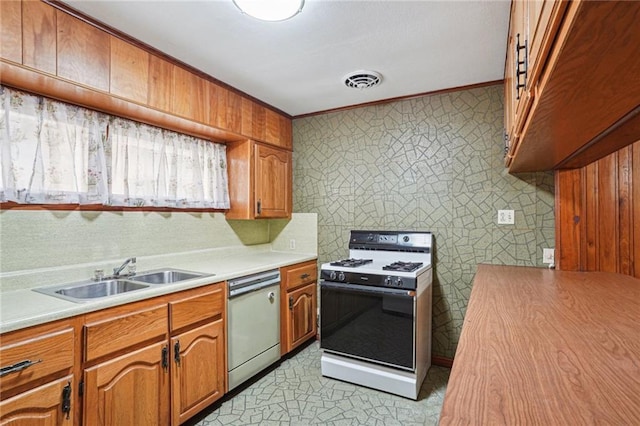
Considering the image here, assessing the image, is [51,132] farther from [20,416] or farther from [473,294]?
[473,294]

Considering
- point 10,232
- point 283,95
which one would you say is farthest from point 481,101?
point 10,232

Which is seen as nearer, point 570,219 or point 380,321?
point 570,219

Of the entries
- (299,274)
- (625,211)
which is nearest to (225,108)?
(299,274)

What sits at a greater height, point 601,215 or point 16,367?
point 601,215

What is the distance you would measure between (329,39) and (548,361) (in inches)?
72.1

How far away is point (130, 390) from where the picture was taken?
5.45ft

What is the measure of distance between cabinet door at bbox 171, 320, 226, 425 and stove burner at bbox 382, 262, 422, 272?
1248 mm

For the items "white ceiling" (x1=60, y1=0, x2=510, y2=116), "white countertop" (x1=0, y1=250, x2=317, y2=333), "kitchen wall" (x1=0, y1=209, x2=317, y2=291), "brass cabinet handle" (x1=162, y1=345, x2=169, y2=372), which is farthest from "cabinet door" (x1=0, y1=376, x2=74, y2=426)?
"white ceiling" (x1=60, y1=0, x2=510, y2=116)

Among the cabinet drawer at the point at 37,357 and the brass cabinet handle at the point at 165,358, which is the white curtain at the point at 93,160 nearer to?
the cabinet drawer at the point at 37,357

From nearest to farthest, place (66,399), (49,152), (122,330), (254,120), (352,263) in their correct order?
(66,399)
(122,330)
(49,152)
(352,263)
(254,120)

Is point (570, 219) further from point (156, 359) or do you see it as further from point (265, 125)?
point (156, 359)

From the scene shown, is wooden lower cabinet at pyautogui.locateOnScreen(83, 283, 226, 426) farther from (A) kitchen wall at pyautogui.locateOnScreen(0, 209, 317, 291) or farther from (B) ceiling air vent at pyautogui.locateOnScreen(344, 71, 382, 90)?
(B) ceiling air vent at pyautogui.locateOnScreen(344, 71, 382, 90)

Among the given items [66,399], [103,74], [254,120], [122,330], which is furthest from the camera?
[254,120]

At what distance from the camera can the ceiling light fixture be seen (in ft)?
5.03
